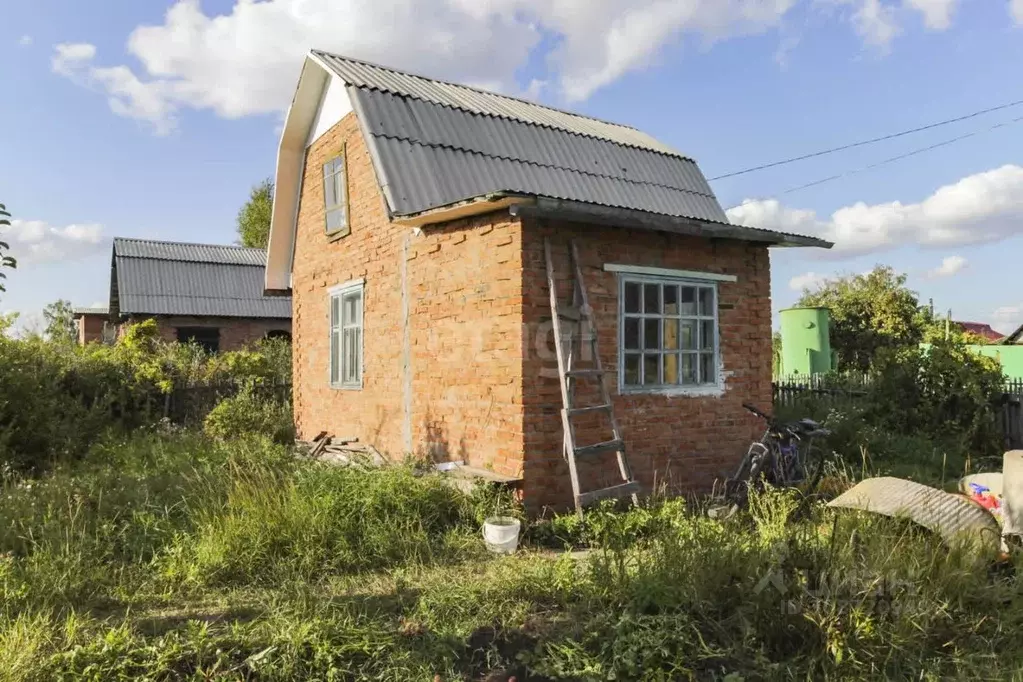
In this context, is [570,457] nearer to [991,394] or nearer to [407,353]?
[407,353]

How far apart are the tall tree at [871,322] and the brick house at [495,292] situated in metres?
14.6

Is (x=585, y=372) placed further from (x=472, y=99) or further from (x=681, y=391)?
(x=472, y=99)

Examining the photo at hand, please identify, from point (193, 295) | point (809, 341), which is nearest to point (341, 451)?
point (809, 341)

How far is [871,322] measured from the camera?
2197cm

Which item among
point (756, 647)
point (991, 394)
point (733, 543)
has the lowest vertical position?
point (756, 647)

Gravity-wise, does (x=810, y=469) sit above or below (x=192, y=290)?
below

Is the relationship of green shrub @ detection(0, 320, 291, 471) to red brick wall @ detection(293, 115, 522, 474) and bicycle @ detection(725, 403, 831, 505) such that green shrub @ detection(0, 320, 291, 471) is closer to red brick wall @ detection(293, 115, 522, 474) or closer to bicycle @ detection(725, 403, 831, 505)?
red brick wall @ detection(293, 115, 522, 474)

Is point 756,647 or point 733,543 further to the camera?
point 733,543

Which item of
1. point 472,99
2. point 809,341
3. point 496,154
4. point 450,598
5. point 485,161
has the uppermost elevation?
point 472,99

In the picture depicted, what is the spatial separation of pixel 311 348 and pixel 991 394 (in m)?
10.2

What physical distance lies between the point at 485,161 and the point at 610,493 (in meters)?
4.76

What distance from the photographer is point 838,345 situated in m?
Result: 22.2

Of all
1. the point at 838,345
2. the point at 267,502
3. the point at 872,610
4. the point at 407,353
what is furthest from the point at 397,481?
the point at 838,345

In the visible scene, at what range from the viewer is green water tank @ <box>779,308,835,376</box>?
1802 cm
